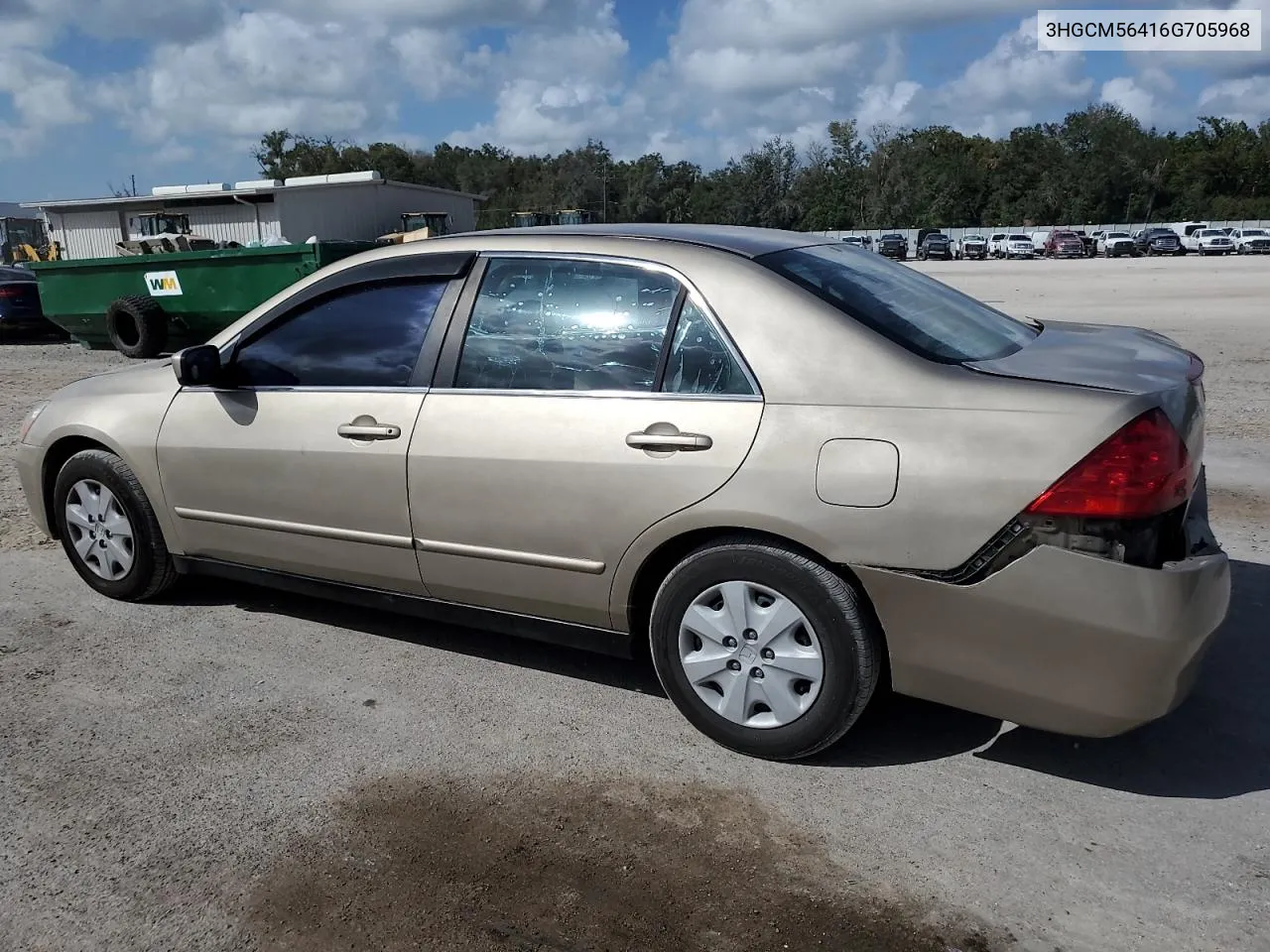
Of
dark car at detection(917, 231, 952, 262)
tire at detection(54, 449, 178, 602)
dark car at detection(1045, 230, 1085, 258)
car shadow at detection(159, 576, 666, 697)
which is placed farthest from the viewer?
dark car at detection(917, 231, 952, 262)

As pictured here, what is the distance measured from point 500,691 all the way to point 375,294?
160cm

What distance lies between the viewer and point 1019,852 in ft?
9.36

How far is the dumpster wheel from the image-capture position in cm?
1443

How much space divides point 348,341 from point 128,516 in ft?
4.82

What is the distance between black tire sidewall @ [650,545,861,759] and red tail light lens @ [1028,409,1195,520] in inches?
27.1

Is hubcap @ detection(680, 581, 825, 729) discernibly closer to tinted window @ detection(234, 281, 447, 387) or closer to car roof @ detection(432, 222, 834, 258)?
car roof @ detection(432, 222, 834, 258)

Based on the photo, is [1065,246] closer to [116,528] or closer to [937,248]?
[937,248]

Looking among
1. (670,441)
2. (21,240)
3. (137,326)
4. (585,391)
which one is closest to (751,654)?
(670,441)

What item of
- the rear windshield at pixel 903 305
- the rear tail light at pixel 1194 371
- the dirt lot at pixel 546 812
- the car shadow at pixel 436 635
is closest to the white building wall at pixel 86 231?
the car shadow at pixel 436 635

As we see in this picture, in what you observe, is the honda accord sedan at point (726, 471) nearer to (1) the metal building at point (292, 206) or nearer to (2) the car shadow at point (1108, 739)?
(2) the car shadow at point (1108, 739)

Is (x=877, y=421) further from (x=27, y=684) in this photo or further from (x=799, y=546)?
(x=27, y=684)

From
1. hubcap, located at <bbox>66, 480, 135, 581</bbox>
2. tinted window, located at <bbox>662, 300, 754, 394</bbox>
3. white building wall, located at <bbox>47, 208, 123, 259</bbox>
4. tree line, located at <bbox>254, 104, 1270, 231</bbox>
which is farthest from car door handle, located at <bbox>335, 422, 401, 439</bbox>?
tree line, located at <bbox>254, 104, 1270, 231</bbox>

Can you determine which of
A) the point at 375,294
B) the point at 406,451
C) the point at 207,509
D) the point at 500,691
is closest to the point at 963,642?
the point at 500,691

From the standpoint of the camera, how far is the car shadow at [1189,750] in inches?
125
